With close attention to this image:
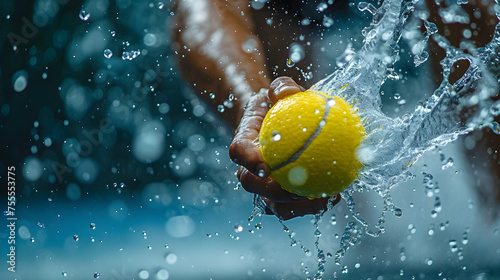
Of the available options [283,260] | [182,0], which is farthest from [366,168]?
[182,0]

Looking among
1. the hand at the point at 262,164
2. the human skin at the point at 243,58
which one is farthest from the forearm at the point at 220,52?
the hand at the point at 262,164

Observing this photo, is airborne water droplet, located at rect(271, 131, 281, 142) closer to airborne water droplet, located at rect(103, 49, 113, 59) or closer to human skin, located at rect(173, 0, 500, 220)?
human skin, located at rect(173, 0, 500, 220)

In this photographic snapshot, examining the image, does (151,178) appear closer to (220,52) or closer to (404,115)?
(220,52)

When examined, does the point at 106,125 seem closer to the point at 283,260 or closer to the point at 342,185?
the point at 283,260

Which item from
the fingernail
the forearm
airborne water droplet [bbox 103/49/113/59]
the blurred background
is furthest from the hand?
airborne water droplet [bbox 103/49/113/59]

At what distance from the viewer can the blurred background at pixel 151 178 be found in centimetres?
129

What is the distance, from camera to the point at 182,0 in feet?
4.80

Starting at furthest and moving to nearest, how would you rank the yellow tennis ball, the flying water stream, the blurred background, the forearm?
the blurred background → the forearm → the flying water stream → the yellow tennis ball

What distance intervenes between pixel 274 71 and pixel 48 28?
87 cm

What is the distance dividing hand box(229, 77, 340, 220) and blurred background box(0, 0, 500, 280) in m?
0.60

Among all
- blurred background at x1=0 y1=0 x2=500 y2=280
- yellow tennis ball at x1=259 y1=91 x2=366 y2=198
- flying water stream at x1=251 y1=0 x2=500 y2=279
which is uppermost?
blurred background at x1=0 y1=0 x2=500 y2=280

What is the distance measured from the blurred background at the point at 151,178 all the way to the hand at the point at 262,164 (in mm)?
601

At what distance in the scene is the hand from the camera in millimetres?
597

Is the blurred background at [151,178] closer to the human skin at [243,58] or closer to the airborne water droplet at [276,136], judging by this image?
the human skin at [243,58]
